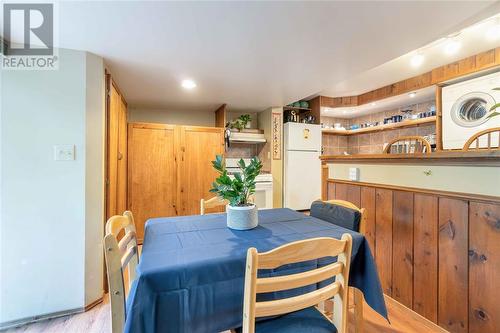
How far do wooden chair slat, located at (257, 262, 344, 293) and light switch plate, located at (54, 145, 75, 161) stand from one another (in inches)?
69.5

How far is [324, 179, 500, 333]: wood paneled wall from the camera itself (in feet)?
4.10

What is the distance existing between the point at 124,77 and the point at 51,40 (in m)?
0.80

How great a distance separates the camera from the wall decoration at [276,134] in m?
3.94

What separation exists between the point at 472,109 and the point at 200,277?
144 inches

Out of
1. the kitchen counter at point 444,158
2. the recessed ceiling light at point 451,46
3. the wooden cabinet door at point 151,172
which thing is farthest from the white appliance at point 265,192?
the recessed ceiling light at point 451,46

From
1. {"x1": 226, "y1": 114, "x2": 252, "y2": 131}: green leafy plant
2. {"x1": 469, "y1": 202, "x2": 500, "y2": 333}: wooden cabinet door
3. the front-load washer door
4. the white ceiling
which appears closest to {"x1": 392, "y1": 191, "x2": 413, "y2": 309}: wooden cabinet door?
{"x1": 469, "y1": 202, "x2": 500, "y2": 333}: wooden cabinet door

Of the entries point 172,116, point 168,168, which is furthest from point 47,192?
point 172,116

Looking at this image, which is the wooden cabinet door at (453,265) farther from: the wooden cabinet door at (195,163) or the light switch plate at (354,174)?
the wooden cabinet door at (195,163)

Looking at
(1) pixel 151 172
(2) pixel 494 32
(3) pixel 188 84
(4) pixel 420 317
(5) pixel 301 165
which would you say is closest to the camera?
Result: (4) pixel 420 317

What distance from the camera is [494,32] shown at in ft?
6.75

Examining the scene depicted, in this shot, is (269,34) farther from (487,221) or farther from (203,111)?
(203,111)

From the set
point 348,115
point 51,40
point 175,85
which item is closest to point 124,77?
point 175,85

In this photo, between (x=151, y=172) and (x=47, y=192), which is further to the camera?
(x=151, y=172)

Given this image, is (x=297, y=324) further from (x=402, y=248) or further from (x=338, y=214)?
(x=402, y=248)
